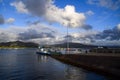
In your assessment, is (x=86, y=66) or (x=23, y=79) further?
(x=86, y=66)

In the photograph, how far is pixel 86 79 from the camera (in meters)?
40.8

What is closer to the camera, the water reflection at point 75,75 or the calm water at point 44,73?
the water reflection at point 75,75

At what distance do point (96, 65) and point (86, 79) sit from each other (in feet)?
46.9

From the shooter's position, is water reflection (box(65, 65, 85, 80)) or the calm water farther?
the calm water

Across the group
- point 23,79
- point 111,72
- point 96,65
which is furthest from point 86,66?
point 23,79

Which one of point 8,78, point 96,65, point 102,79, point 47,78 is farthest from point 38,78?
point 96,65

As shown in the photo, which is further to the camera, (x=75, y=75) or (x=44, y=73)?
(x=44, y=73)

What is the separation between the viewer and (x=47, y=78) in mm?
40625

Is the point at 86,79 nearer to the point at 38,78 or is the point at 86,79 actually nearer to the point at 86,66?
the point at 38,78

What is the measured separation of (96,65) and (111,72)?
1073 centimetres

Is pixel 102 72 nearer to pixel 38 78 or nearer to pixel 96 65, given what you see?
pixel 96 65

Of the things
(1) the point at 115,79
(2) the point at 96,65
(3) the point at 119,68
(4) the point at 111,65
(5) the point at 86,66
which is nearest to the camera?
(1) the point at 115,79

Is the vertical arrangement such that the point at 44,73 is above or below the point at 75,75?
above

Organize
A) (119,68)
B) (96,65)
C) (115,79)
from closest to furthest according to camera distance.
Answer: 1. (115,79)
2. (119,68)
3. (96,65)
